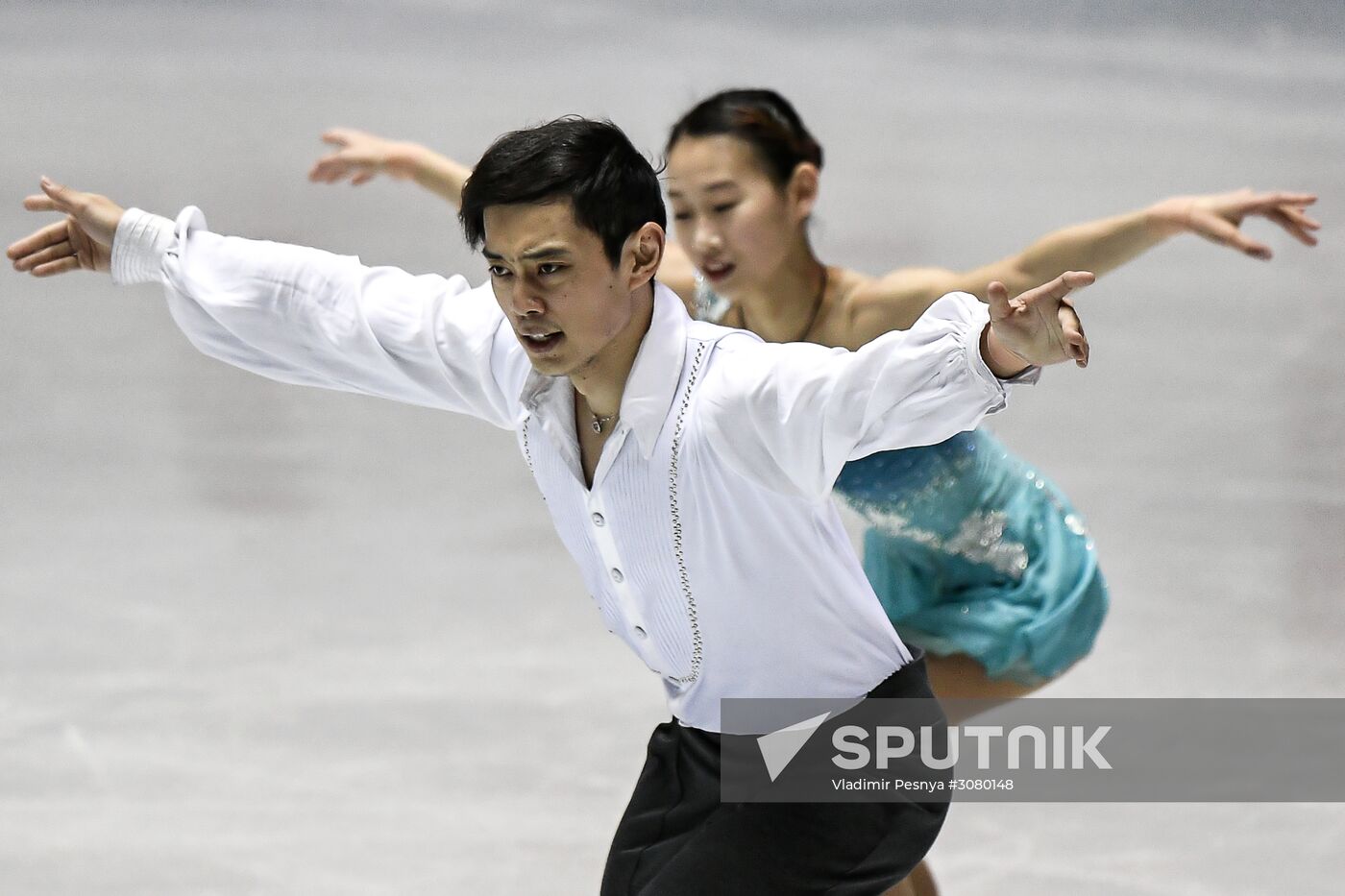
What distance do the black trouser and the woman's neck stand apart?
3.55ft

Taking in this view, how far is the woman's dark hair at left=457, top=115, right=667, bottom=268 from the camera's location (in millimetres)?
2070

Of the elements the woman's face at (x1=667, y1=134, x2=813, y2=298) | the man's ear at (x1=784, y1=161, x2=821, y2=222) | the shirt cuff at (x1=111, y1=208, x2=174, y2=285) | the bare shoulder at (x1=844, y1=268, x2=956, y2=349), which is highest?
the man's ear at (x1=784, y1=161, x2=821, y2=222)

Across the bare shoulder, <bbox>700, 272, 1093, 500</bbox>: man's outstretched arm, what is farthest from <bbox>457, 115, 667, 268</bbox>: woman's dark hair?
the bare shoulder

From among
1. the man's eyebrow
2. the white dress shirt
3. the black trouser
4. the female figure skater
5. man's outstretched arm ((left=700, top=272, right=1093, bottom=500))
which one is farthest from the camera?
the female figure skater

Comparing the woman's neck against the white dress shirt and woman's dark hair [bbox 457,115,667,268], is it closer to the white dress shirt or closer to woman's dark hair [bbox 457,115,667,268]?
the white dress shirt

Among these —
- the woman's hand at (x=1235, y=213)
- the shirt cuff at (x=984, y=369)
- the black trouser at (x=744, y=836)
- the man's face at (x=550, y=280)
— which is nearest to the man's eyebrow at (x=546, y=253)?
the man's face at (x=550, y=280)

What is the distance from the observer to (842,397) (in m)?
1.96

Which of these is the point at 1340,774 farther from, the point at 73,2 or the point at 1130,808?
the point at 73,2

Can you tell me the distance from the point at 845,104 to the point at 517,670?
116 inches

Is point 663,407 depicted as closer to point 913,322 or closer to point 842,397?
point 842,397

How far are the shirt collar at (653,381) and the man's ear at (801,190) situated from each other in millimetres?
1302

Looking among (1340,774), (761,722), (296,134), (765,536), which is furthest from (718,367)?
(296,134)

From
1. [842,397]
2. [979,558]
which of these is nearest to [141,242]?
[842,397]

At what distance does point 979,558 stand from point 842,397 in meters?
1.20
